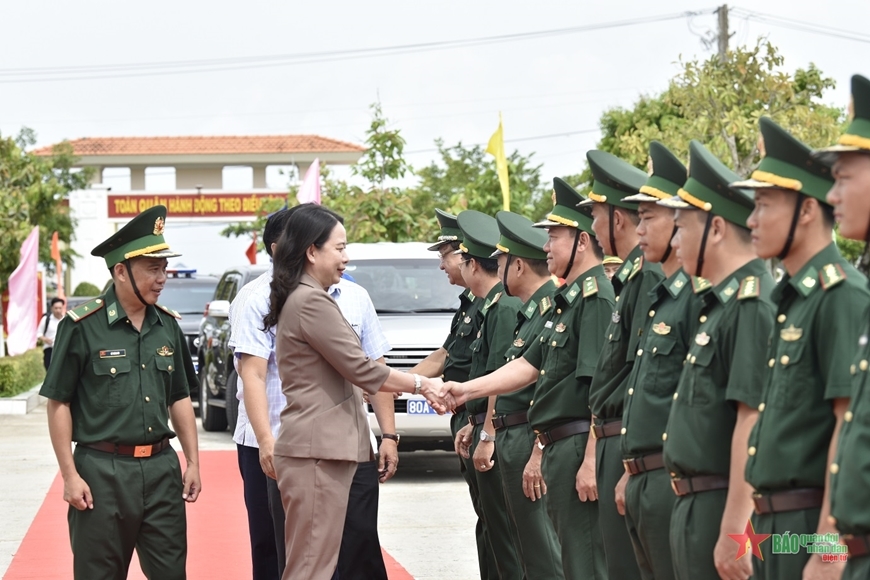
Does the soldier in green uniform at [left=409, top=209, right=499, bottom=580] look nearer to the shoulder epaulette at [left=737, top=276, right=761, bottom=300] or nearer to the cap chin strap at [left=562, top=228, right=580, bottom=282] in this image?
the cap chin strap at [left=562, top=228, right=580, bottom=282]

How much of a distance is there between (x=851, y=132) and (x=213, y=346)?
12.6 m

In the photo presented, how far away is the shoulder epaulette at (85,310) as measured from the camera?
18.3 ft

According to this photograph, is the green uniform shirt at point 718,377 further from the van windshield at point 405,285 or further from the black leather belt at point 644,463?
the van windshield at point 405,285

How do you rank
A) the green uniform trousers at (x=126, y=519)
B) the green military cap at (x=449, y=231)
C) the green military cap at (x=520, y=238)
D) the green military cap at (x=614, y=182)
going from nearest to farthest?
1. the green military cap at (x=614, y=182)
2. the green uniform trousers at (x=126, y=519)
3. the green military cap at (x=520, y=238)
4. the green military cap at (x=449, y=231)

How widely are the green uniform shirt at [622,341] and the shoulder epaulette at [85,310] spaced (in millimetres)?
2250

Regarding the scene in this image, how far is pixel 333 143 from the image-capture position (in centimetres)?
6238

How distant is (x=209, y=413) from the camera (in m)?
16.2

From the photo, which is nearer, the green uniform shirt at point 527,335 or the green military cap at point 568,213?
the green military cap at point 568,213

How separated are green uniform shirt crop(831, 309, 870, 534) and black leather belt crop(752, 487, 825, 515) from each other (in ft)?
1.46

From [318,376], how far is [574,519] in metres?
1.32

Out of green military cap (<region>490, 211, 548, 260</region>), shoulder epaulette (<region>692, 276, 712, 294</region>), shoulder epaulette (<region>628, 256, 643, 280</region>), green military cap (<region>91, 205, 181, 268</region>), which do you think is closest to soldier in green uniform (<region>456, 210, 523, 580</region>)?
green military cap (<region>490, 211, 548, 260</region>)

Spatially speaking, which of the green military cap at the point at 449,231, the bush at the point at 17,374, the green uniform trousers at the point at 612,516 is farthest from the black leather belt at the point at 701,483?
the bush at the point at 17,374

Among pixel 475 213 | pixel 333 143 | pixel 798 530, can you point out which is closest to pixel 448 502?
pixel 475 213

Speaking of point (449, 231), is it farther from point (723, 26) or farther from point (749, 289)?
point (723, 26)
